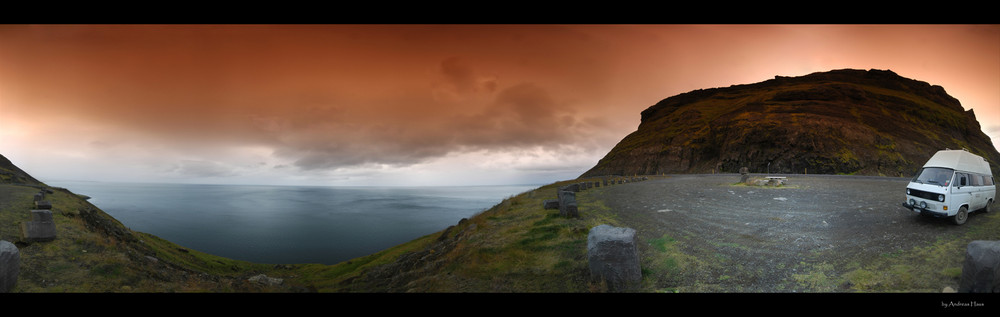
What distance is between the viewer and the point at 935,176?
29.5 ft

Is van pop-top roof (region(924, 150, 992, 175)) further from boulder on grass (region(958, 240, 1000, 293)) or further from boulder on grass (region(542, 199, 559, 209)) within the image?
boulder on grass (region(542, 199, 559, 209))

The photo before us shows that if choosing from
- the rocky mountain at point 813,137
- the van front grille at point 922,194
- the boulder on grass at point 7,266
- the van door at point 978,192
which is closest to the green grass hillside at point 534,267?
the van door at point 978,192

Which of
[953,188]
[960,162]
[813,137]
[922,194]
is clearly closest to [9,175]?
[922,194]

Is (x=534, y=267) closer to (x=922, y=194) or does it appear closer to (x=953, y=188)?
(x=922, y=194)

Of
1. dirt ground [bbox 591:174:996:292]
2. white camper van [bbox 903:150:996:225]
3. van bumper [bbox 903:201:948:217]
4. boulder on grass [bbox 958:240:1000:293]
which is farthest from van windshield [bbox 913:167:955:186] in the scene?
boulder on grass [bbox 958:240:1000:293]

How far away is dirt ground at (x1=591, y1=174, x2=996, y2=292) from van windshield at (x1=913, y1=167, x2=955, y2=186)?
1097 millimetres

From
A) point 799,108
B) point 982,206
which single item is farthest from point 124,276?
point 799,108

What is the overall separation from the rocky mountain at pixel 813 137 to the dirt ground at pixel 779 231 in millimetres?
59186

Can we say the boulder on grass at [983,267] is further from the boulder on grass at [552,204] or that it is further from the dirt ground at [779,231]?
the boulder on grass at [552,204]

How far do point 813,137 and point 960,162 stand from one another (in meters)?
68.5

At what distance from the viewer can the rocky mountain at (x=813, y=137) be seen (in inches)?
2233

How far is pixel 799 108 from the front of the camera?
7688 centimetres
